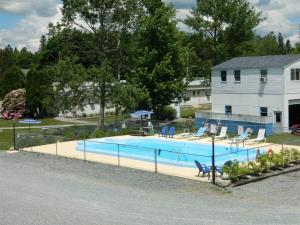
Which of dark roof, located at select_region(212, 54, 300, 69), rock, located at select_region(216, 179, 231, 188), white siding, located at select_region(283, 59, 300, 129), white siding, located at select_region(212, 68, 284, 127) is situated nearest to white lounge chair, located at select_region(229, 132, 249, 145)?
white siding, located at select_region(283, 59, 300, 129)

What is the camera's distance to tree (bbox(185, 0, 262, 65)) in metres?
63.1

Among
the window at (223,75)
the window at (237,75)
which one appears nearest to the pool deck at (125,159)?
the window at (237,75)

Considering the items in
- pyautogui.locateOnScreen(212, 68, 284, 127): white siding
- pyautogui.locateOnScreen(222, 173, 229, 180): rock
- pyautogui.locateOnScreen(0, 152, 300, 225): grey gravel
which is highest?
pyautogui.locateOnScreen(212, 68, 284, 127): white siding

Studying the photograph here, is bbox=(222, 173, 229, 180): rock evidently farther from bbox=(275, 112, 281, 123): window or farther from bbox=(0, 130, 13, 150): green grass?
bbox=(275, 112, 281, 123): window

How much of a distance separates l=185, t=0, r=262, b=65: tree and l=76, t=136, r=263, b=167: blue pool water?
27.6m

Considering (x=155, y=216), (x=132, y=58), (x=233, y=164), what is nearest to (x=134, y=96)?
(x=132, y=58)

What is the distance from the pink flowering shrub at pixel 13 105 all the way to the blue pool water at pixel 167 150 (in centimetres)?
2597

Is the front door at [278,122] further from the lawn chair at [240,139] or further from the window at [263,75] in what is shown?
the lawn chair at [240,139]

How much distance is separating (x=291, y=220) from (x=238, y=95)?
2993 centimetres

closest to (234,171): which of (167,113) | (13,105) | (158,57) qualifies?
(158,57)

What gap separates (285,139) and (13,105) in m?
37.6

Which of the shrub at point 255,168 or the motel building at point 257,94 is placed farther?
the motel building at point 257,94

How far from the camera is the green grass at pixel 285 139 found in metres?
35.4

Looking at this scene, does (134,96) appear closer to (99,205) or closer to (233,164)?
(233,164)
